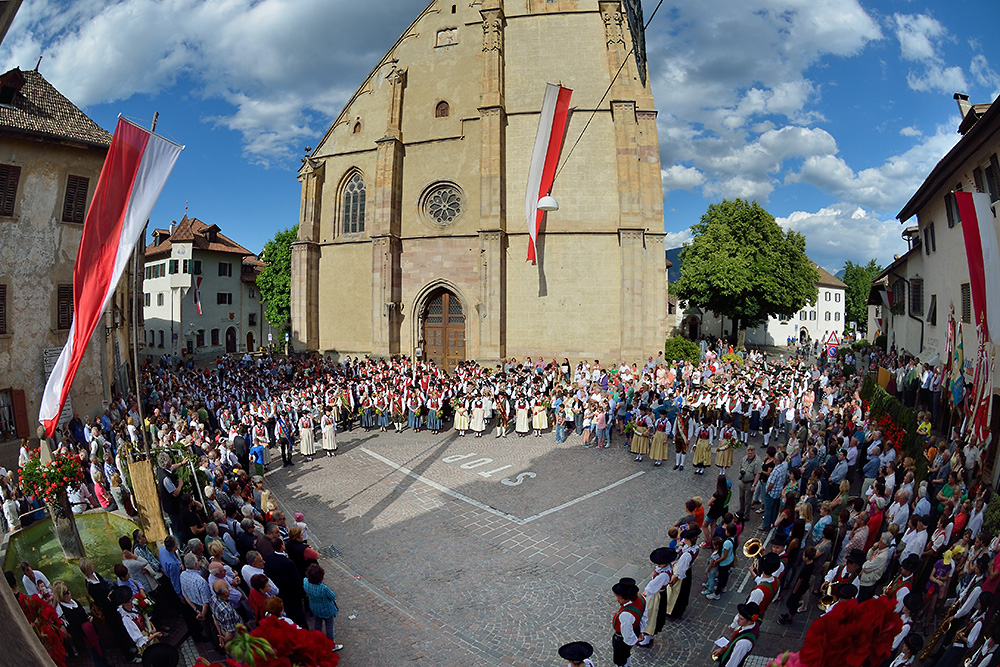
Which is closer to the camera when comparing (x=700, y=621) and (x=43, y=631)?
(x=43, y=631)

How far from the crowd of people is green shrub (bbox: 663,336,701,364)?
18.0 feet

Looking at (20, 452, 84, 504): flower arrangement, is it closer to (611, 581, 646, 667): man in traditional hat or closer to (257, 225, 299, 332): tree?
(611, 581, 646, 667): man in traditional hat

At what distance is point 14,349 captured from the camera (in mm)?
15398

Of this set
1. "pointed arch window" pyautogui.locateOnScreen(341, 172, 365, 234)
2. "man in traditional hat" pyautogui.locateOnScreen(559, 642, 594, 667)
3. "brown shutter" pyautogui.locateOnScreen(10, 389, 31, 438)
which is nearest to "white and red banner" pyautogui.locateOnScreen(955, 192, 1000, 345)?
"man in traditional hat" pyautogui.locateOnScreen(559, 642, 594, 667)

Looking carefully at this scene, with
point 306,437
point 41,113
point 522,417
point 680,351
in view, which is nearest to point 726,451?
point 522,417

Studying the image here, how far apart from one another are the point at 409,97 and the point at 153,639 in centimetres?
2831

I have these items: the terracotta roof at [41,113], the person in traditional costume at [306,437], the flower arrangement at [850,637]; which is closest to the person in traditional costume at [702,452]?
the flower arrangement at [850,637]

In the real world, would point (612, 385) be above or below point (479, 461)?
above

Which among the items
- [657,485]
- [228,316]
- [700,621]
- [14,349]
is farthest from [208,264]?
[700,621]

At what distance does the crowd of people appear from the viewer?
7070 millimetres

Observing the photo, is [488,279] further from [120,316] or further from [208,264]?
[208,264]

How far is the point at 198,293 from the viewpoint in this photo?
127ft

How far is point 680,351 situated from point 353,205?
19259 millimetres

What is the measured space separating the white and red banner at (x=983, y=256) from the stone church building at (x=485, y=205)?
17453 millimetres
